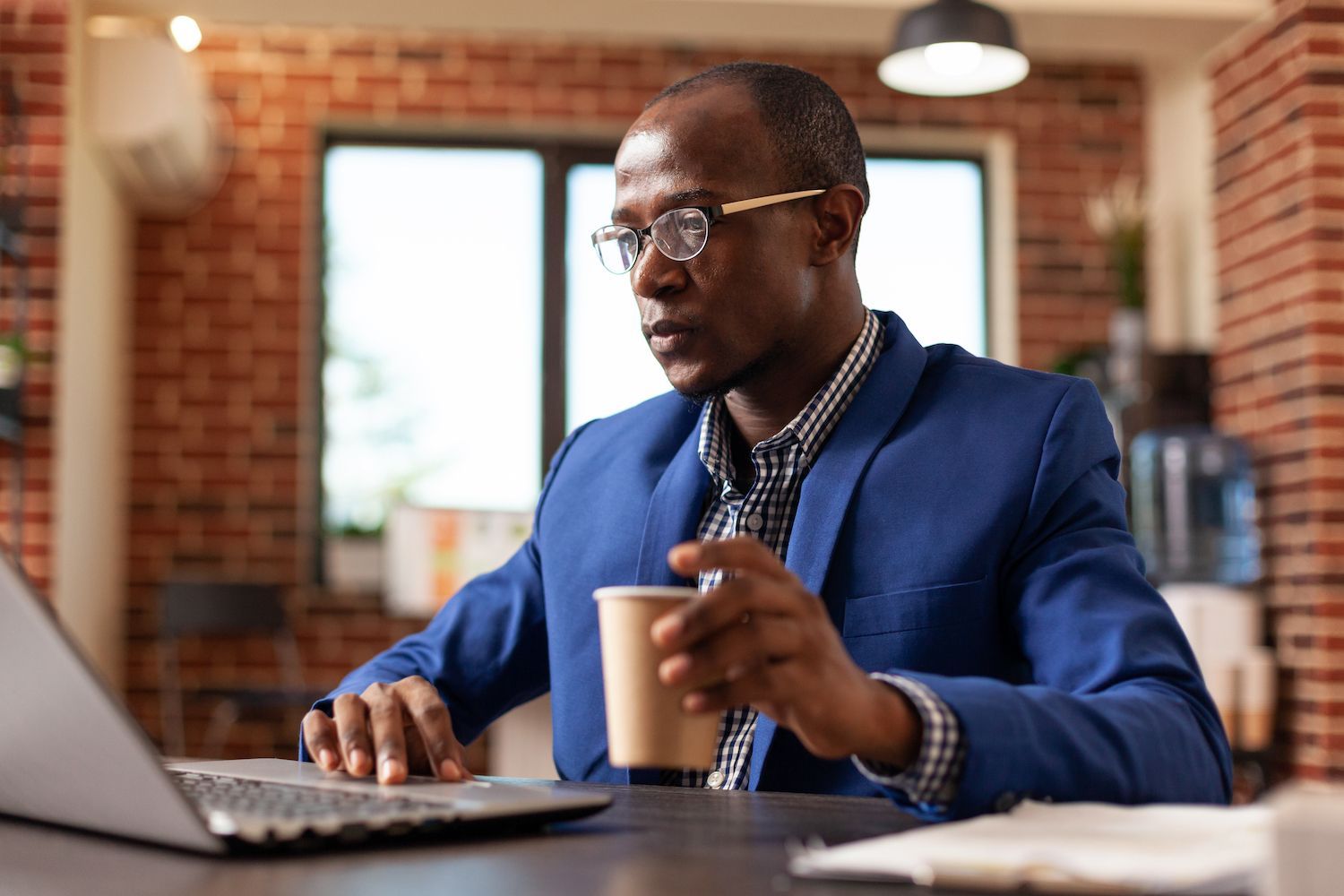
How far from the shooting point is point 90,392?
17.1ft

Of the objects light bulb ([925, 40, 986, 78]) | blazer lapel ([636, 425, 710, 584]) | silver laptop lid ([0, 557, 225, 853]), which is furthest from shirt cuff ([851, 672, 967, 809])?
light bulb ([925, 40, 986, 78])

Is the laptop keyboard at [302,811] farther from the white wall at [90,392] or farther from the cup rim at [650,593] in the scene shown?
the white wall at [90,392]

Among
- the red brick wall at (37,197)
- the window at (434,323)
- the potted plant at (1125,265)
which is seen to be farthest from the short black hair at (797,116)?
the window at (434,323)

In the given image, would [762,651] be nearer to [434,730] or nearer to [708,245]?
[434,730]

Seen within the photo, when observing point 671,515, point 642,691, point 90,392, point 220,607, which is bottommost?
point 220,607

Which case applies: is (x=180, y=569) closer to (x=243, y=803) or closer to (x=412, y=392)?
(x=412, y=392)

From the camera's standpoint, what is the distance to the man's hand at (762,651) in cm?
76

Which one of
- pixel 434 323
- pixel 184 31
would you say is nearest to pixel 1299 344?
pixel 434 323

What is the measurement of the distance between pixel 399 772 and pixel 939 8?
10.2 feet

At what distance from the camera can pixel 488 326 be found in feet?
20.3

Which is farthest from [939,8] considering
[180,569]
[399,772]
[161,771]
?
[180,569]

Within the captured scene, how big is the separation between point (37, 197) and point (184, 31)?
85 centimetres

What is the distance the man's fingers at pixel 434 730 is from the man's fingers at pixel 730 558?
0.36 metres

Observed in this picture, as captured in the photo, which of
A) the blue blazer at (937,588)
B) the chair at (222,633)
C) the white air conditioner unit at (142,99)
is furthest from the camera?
the chair at (222,633)
